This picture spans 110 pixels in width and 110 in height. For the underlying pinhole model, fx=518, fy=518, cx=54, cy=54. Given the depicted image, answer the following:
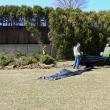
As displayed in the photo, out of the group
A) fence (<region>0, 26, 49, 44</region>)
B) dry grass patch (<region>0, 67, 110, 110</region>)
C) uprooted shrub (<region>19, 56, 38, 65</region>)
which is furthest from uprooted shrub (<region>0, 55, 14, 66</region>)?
fence (<region>0, 26, 49, 44</region>)

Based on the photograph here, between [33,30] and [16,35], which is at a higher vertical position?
[33,30]

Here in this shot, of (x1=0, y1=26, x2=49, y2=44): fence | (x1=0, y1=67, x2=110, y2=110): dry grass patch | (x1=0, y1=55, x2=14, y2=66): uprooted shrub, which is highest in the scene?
(x1=0, y1=26, x2=49, y2=44): fence

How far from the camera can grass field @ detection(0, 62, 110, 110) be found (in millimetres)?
15098

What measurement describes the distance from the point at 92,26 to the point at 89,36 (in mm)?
1319

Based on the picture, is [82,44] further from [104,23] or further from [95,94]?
[95,94]

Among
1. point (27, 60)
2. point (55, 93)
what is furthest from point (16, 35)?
point (55, 93)

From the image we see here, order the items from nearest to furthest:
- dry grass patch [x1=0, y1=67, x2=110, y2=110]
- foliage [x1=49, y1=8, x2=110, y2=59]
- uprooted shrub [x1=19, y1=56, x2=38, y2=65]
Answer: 1. dry grass patch [x1=0, y1=67, x2=110, y2=110]
2. uprooted shrub [x1=19, y1=56, x2=38, y2=65]
3. foliage [x1=49, y1=8, x2=110, y2=59]

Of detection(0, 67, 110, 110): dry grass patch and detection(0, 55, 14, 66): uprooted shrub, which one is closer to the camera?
detection(0, 67, 110, 110): dry grass patch

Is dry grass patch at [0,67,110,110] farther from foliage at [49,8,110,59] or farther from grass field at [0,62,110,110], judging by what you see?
foliage at [49,8,110,59]

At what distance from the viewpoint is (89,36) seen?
38938mm

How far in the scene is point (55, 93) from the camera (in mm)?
17953

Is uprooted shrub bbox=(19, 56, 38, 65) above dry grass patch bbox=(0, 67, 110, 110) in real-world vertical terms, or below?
above

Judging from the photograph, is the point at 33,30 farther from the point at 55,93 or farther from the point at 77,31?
the point at 55,93

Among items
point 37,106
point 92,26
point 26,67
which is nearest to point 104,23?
point 92,26
